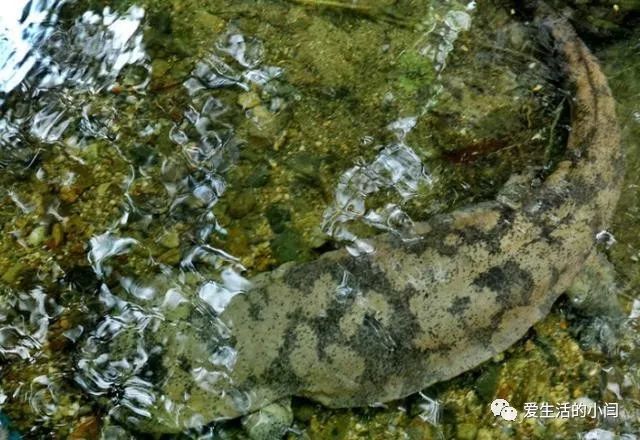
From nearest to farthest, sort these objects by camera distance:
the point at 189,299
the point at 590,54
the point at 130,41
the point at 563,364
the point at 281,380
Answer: the point at 281,380, the point at 189,299, the point at 563,364, the point at 590,54, the point at 130,41

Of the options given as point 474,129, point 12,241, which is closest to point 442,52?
point 474,129

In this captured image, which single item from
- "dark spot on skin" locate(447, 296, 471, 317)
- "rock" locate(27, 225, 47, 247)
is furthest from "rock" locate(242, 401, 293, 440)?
"rock" locate(27, 225, 47, 247)

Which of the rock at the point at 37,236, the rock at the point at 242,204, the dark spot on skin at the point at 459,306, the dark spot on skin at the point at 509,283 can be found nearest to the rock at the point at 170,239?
the rock at the point at 242,204

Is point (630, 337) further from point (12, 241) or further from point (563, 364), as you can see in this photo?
point (12, 241)

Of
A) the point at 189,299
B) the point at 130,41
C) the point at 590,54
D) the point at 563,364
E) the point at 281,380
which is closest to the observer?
the point at 281,380

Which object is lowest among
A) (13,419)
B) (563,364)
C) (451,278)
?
(13,419)

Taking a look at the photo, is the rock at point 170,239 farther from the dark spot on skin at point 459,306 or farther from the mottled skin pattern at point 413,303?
the dark spot on skin at point 459,306

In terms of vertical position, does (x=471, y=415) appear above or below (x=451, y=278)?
below

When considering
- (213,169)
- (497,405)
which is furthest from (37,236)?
(497,405)
